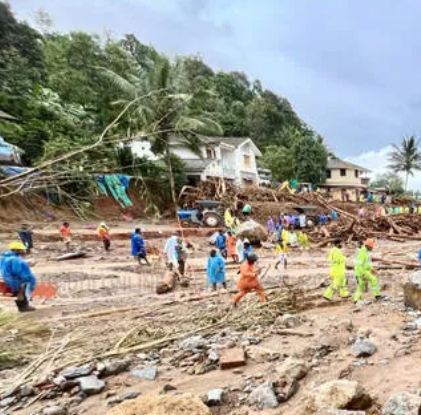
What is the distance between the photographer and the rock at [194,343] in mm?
5707

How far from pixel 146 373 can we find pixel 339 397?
7.59ft

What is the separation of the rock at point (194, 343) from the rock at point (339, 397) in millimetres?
2251

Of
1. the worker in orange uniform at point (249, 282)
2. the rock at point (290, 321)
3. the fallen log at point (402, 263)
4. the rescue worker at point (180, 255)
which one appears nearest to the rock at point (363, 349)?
the rock at point (290, 321)

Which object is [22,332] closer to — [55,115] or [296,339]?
[296,339]

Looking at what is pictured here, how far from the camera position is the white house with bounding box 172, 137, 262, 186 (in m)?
33.8

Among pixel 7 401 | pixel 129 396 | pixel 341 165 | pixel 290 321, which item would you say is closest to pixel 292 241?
pixel 290 321

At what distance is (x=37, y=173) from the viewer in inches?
173

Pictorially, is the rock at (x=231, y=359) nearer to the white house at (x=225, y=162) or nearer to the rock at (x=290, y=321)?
the rock at (x=290, y=321)

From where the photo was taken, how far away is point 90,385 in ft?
15.1

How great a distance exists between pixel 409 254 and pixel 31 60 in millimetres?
28010

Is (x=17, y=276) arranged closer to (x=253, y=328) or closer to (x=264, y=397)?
(x=253, y=328)

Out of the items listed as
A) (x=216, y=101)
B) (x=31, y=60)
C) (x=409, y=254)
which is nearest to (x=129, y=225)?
(x=409, y=254)

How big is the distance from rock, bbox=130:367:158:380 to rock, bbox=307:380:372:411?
196 centimetres

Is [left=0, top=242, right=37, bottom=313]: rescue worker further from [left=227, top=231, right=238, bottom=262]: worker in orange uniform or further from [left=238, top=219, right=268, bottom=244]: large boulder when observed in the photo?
[left=238, top=219, right=268, bottom=244]: large boulder
